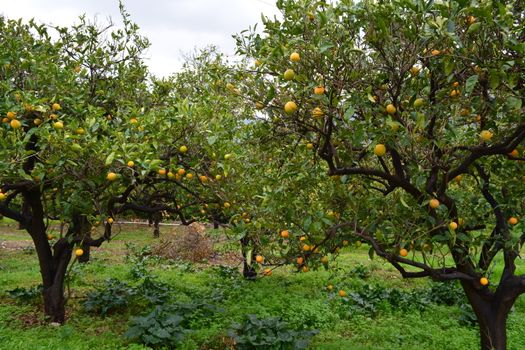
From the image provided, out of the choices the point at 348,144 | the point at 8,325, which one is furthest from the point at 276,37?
the point at 8,325

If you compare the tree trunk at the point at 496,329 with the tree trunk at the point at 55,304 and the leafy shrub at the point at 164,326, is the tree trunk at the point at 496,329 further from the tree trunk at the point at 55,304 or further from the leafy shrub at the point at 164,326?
the tree trunk at the point at 55,304

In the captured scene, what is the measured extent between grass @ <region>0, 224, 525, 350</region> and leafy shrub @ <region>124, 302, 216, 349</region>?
0.13 m

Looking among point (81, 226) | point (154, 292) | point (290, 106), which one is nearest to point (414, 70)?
point (290, 106)

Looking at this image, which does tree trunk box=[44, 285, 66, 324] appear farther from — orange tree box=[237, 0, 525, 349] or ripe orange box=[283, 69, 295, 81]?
ripe orange box=[283, 69, 295, 81]

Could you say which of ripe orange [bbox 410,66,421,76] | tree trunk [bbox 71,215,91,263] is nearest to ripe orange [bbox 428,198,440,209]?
ripe orange [bbox 410,66,421,76]

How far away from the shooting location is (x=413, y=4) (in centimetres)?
298

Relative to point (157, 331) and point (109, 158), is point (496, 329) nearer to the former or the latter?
point (157, 331)

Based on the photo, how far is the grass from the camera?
19.3ft

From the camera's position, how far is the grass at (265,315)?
588 cm

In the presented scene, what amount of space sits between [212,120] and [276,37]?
1.84 meters

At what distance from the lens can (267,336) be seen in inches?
217

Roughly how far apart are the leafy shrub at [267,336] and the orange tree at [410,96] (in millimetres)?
1853

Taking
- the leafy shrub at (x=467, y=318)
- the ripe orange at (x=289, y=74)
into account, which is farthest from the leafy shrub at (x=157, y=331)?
the leafy shrub at (x=467, y=318)

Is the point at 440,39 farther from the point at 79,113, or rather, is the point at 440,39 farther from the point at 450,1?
the point at 79,113
